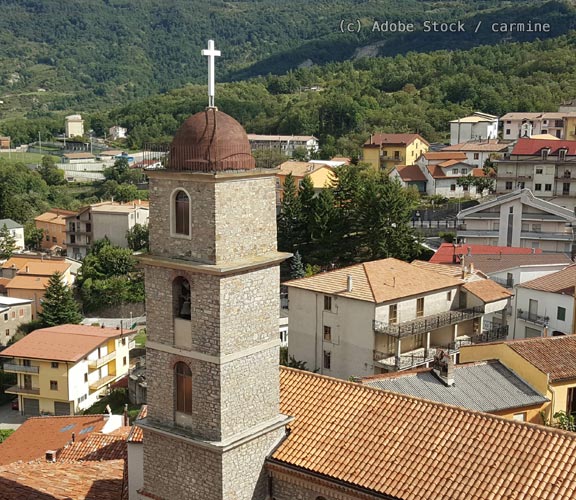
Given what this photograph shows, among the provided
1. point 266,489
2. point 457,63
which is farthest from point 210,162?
point 457,63

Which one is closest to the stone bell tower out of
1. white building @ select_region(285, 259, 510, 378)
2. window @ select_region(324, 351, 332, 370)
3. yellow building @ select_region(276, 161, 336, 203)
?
white building @ select_region(285, 259, 510, 378)

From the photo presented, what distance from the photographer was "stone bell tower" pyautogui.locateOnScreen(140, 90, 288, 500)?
1716 cm

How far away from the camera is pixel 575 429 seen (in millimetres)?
24234

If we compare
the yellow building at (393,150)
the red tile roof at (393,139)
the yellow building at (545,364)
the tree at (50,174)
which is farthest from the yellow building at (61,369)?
the tree at (50,174)

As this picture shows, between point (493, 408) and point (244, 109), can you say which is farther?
point (244, 109)

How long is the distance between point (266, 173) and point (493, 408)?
34.1 feet

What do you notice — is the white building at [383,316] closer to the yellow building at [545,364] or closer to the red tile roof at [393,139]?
the yellow building at [545,364]

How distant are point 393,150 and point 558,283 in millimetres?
59602

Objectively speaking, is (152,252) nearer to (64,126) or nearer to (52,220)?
(52,220)

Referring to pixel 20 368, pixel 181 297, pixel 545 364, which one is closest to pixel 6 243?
pixel 20 368

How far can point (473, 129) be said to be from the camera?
99.4 metres

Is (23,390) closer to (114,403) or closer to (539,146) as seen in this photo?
(114,403)

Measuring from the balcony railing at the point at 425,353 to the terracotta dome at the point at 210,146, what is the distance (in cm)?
Answer: 1924

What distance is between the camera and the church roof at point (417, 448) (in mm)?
15672
